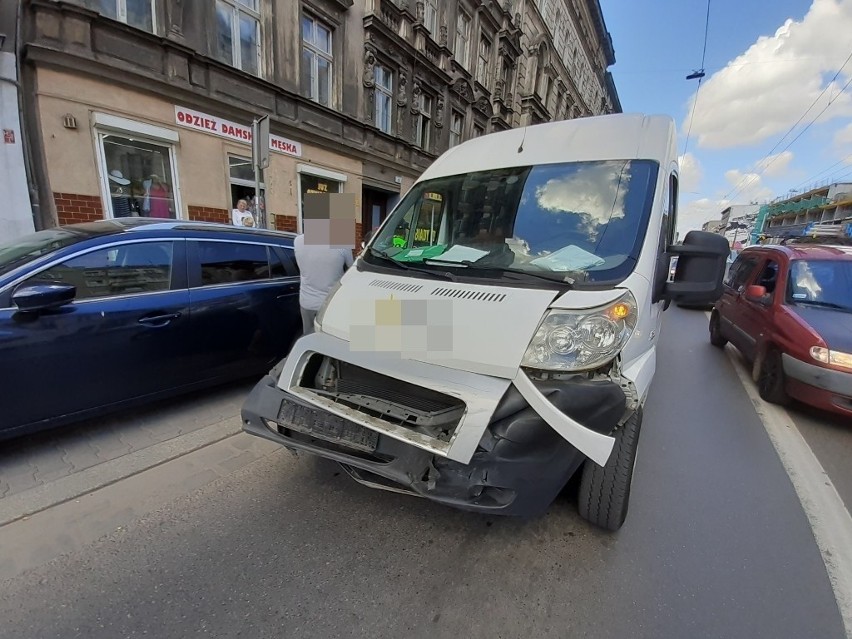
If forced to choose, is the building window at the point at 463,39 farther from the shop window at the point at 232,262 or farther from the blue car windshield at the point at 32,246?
the blue car windshield at the point at 32,246

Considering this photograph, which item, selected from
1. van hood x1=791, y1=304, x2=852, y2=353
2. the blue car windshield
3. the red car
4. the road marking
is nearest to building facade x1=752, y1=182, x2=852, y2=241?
the red car

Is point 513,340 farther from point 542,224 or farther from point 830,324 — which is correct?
point 830,324

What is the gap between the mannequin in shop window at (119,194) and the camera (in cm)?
663

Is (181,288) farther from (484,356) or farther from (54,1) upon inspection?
(54,1)

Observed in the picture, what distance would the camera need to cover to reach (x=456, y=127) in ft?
52.2

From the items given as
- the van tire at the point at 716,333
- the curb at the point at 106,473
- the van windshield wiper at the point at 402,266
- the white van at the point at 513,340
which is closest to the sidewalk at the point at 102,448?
the curb at the point at 106,473

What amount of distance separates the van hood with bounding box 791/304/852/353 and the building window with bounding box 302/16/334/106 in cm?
1043

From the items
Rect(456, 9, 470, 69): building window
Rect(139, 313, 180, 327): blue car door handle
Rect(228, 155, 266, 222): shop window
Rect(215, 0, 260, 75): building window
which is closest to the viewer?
Rect(139, 313, 180, 327): blue car door handle

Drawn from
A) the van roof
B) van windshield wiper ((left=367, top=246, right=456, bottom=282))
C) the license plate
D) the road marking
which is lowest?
the road marking

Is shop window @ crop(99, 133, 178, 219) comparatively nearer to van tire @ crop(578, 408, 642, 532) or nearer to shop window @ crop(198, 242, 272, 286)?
shop window @ crop(198, 242, 272, 286)

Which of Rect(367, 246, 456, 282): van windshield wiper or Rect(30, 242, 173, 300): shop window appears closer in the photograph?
Rect(367, 246, 456, 282): van windshield wiper

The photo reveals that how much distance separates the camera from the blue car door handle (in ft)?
9.54

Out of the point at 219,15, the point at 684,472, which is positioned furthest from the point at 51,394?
the point at 219,15

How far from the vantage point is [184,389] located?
3.27 m
